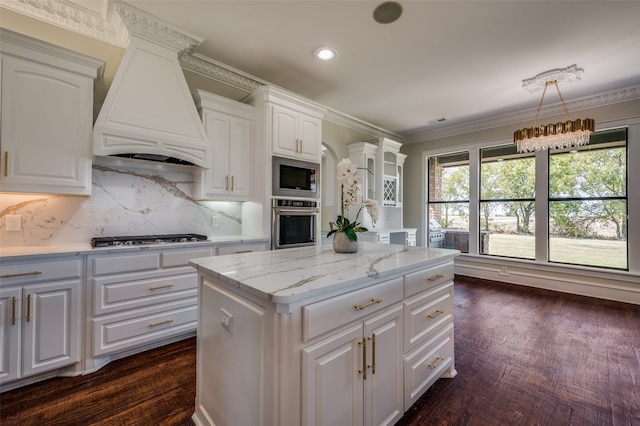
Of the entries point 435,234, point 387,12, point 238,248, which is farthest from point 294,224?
point 435,234

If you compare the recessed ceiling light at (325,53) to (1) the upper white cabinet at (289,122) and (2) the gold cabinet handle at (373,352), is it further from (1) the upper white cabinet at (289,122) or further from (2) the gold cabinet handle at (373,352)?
(2) the gold cabinet handle at (373,352)

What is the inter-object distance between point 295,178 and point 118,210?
6.07ft

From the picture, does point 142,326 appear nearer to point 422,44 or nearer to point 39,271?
point 39,271

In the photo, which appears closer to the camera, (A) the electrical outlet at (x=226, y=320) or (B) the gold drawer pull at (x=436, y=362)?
(A) the electrical outlet at (x=226, y=320)

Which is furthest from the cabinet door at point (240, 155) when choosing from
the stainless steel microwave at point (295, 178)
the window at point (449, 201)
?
the window at point (449, 201)

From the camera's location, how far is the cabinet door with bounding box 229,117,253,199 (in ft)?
10.1

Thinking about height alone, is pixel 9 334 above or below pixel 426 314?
below

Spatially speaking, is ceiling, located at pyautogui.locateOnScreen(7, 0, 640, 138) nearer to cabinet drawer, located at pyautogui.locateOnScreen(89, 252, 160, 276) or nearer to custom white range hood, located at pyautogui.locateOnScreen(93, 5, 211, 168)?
custom white range hood, located at pyautogui.locateOnScreen(93, 5, 211, 168)

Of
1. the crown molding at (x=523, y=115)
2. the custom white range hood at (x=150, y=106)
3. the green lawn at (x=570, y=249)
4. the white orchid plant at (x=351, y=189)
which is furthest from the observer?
the green lawn at (x=570, y=249)

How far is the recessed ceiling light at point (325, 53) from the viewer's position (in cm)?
283

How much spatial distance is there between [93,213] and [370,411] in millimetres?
2754

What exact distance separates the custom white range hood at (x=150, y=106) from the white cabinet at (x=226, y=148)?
0.22m

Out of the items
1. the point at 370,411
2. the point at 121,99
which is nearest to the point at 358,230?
the point at 370,411

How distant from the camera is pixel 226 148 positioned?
3.03 meters
